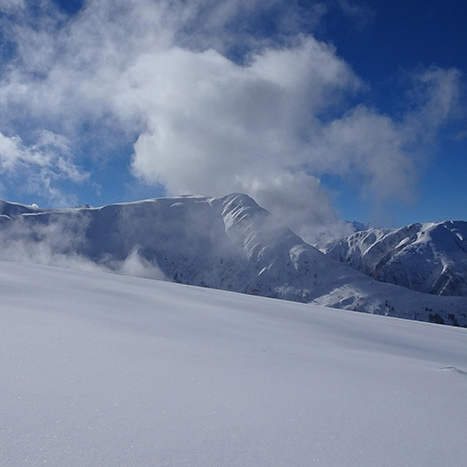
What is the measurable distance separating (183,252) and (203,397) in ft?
625

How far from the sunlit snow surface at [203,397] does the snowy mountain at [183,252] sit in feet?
469

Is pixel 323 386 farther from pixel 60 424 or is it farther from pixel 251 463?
pixel 60 424

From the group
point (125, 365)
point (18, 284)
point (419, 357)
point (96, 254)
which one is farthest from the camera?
point (96, 254)

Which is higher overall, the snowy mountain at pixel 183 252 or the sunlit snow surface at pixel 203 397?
the snowy mountain at pixel 183 252

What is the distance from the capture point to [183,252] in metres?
191

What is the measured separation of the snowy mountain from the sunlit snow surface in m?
143

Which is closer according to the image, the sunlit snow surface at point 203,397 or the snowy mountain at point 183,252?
the sunlit snow surface at point 203,397

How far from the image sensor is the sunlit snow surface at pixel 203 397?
183cm

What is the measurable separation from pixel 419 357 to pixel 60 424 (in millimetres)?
5107

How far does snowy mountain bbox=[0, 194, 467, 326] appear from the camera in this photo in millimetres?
159750

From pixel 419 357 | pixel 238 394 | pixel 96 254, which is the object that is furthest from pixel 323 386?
pixel 96 254

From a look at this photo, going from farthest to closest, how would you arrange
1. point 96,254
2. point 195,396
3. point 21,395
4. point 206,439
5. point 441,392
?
1. point 96,254
2. point 441,392
3. point 195,396
4. point 21,395
5. point 206,439

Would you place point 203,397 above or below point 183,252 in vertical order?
below

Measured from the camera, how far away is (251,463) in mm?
1806
